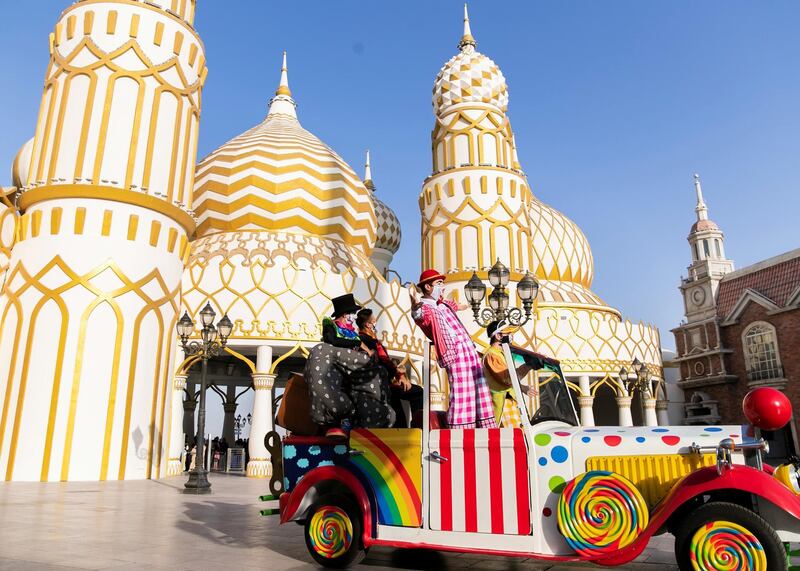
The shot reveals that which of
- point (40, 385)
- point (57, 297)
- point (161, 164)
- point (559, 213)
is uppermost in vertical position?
point (559, 213)

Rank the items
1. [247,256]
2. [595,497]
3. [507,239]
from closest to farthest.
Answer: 1. [595,497]
2. [247,256]
3. [507,239]

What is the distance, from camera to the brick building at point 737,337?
28.5 meters

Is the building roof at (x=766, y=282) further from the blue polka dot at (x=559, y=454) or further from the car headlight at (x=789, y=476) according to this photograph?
the blue polka dot at (x=559, y=454)

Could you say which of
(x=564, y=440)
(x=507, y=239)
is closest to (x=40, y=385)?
(x=564, y=440)

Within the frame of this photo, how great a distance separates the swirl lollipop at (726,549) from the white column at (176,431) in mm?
14527

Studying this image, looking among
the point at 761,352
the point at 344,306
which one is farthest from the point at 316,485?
the point at 761,352

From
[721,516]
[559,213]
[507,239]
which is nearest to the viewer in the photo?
[721,516]

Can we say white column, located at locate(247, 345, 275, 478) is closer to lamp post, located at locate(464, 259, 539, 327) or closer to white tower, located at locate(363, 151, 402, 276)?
lamp post, located at locate(464, 259, 539, 327)

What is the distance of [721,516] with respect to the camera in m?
3.39

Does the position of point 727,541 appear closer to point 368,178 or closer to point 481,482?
point 481,482

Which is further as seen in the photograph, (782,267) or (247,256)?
(782,267)

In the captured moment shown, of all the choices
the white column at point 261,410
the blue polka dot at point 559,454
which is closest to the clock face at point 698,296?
the white column at point 261,410

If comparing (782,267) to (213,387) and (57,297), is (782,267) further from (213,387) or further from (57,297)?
(57,297)

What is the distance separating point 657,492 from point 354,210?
63.8ft
